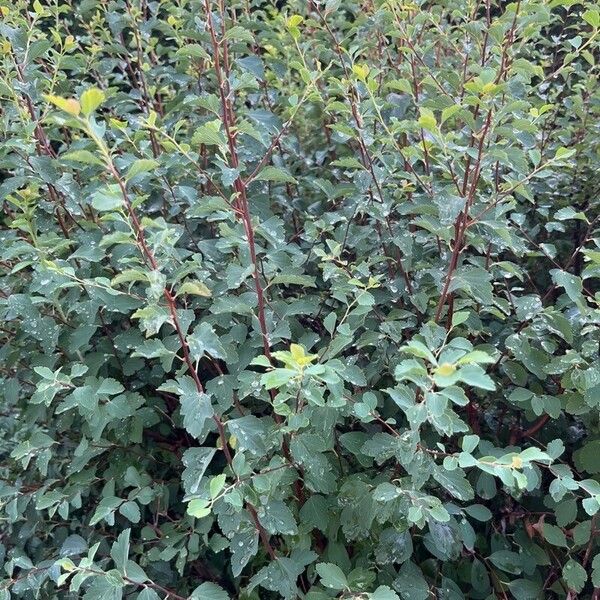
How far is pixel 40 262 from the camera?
5.16 ft

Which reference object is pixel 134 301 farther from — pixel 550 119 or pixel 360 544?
pixel 550 119

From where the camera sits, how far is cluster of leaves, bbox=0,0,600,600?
4.40 ft

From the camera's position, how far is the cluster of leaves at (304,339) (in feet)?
4.40

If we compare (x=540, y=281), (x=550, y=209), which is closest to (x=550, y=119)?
(x=550, y=209)

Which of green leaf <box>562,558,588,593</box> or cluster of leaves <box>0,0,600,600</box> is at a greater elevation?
cluster of leaves <box>0,0,600,600</box>

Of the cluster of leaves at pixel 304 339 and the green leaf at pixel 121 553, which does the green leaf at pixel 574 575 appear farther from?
the green leaf at pixel 121 553

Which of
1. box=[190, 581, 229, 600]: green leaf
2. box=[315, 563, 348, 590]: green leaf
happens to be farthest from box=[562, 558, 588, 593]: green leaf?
box=[190, 581, 229, 600]: green leaf

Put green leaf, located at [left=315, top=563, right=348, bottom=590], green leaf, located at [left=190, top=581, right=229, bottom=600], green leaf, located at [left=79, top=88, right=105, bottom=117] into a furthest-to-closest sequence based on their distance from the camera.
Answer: green leaf, located at [left=190, top=581, right=229, bottom=600] → green leaf, located at [left=315, top=563, right=348, bottom=590] → green leaf, located at [left=79, top=88, right=105, bottom=117]

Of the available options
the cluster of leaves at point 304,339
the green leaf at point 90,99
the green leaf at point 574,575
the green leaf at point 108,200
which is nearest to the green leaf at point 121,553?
the cluster of leaves at point 304,339

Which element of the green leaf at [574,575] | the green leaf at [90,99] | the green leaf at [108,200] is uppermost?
the green leaf at [90,99]

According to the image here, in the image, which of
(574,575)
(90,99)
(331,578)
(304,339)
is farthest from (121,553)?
(574,575)

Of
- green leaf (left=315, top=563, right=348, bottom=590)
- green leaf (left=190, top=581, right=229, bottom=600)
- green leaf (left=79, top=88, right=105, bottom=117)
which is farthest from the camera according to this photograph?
green leaf (left=190, top=581, right=229, bottom=600)

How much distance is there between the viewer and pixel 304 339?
61.7 inches

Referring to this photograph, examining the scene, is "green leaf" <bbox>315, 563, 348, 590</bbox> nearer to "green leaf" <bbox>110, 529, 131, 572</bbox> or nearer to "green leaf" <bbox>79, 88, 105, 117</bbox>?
"green leaf" <bbox>110, 529, 131, 572</bbox>
